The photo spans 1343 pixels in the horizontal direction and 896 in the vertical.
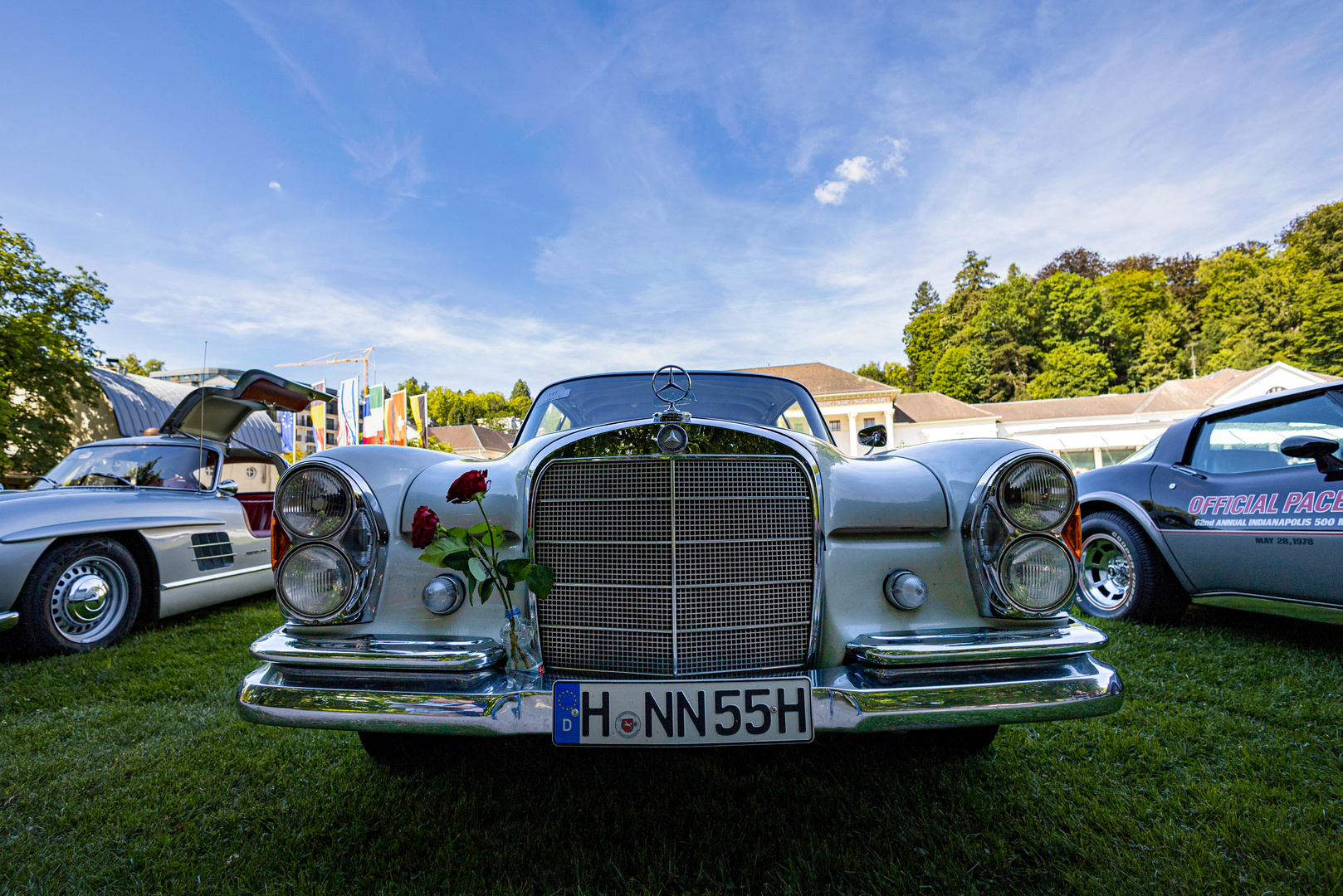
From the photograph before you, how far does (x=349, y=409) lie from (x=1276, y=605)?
19.0 meters

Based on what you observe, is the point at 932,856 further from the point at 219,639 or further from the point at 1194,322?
the point at 1194,322

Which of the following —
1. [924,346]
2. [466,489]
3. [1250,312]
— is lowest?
[466,489]

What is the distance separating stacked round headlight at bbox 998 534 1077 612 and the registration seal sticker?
3.83ft

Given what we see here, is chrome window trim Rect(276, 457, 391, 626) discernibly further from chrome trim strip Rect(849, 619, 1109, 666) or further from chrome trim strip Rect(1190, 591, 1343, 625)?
chrome trim strip Rect(1190, 591, 1343, 625)

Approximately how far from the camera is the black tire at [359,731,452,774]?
89.6 inches

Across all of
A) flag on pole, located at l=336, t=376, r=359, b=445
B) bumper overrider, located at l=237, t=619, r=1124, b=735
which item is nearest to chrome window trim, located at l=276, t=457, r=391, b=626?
bumper overrider, located at l=237, t=619, r=1124, b=735

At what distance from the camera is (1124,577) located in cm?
420

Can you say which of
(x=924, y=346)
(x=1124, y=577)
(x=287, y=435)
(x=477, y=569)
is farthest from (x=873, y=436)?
(x=924, y=346)

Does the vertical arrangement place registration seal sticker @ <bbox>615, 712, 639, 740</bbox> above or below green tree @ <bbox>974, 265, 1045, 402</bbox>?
below

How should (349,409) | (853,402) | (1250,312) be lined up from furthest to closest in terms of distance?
(853,402) < (1250,312) < (349,409)

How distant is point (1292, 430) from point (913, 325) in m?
64.1

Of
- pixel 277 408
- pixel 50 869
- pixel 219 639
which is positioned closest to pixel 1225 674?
pixel 50 869

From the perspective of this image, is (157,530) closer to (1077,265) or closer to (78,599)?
(78,599)

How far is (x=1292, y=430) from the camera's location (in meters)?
3.50
